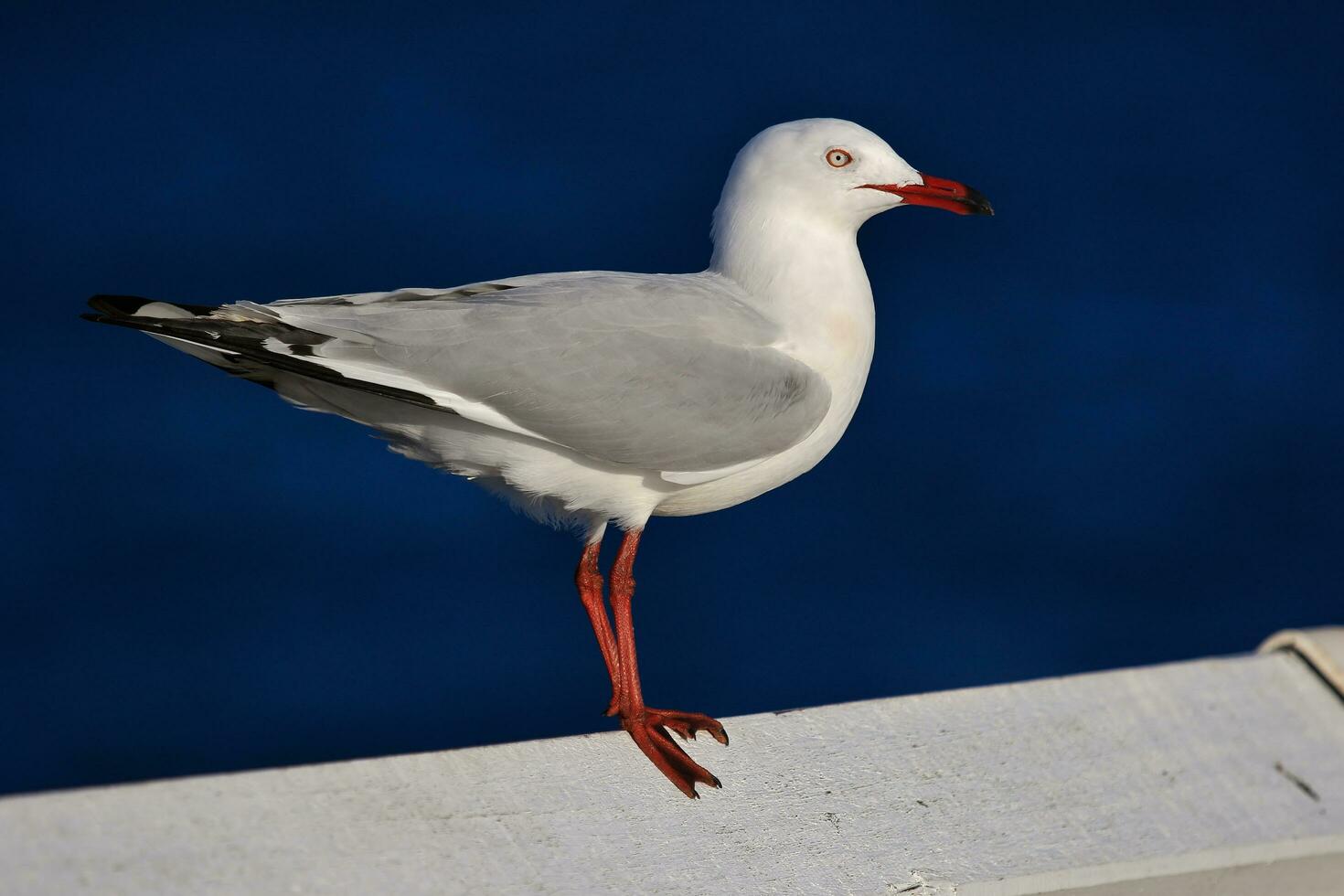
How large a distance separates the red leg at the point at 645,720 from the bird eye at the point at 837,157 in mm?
710

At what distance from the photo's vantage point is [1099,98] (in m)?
7.93

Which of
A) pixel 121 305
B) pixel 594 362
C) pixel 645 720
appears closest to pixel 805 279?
pixel 594 362

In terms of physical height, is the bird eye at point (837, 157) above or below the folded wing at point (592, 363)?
above

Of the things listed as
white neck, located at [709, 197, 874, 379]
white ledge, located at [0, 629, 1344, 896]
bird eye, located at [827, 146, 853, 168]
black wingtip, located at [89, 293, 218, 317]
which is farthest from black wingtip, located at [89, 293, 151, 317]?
bird eye, located at [827, 146, 853, 168]

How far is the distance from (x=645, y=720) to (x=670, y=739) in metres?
0.12

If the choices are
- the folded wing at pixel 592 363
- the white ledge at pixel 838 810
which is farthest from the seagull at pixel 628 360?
the white ledge at pixel 838 810

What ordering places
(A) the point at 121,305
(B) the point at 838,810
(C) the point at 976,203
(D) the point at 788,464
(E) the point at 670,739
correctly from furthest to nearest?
(C) the point at 976,203 → (D) the point at 788,464 → (E) the point at 670,739 → (A) the point at 121,305 → (B) the point at 838,810

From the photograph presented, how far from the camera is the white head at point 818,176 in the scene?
287cm

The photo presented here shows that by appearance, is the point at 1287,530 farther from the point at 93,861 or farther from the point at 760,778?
the point at 93,861

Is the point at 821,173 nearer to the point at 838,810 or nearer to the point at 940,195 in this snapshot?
the point at 940,195

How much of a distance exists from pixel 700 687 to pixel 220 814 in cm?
368

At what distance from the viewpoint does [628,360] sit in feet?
8.66

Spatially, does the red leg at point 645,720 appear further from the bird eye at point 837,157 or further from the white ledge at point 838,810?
the bird eye at point 837,157

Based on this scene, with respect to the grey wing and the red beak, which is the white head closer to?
the red beak
